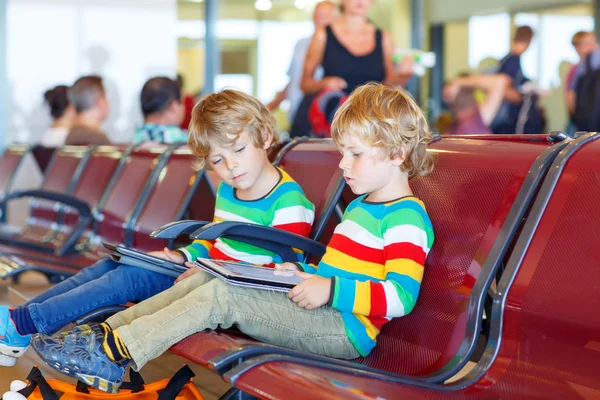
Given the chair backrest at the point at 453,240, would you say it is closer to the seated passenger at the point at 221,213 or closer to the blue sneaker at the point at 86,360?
the seated passenger at the point at 221,213

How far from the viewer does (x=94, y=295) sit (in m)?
2.95

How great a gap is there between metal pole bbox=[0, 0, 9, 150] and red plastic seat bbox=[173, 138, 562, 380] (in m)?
7.43

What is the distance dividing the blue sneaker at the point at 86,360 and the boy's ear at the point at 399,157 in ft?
3.13

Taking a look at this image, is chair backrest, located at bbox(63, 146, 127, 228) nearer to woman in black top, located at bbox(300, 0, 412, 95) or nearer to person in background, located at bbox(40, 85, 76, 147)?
woman in black top, located at bbox(300, 0, 412, 95)

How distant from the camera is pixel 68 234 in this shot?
5566 mm

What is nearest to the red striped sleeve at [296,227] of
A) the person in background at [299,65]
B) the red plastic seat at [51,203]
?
the person in background at [299,65]

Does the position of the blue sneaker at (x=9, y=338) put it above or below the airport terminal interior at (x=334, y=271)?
below

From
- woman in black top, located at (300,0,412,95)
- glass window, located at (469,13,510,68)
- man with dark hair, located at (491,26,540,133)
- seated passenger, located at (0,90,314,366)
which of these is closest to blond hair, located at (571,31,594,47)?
man with dark hair, located at (491,26,540,133)

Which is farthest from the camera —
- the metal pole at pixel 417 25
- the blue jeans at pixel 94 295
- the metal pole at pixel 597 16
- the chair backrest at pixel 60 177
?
the metal pole at pixel 417 25

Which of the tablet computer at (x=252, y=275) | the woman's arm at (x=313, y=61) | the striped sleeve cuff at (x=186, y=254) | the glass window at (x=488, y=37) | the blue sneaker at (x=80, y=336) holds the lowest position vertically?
the blue sneaker at (x=80, y=336)

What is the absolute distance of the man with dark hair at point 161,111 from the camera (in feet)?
18.9

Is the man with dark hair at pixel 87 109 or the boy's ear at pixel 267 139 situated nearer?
the boy's ear at pixel 267 139

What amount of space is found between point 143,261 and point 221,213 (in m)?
0.37

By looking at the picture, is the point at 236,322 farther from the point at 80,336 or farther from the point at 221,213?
the point at 221,213
